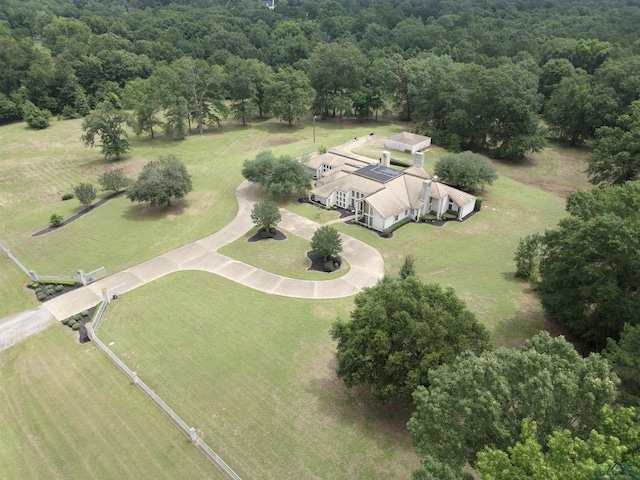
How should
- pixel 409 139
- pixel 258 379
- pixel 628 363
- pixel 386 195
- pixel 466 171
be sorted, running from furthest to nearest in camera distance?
pixel 409 139 → pixel 466 171 → pixel 386 195 → pixel 258 379 → pixel 628 363

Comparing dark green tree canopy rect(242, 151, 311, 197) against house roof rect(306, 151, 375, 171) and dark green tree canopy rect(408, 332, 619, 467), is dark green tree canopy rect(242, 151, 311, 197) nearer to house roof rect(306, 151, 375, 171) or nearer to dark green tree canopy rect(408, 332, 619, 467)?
house roof rect(306, 151, 375, 171)

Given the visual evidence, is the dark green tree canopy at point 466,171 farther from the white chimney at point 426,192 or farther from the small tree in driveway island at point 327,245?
the small tree in driveway island at point 327,245

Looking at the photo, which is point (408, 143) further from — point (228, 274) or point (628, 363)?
point (628, 363)

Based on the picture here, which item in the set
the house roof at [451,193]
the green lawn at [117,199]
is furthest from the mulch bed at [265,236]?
the house roof at [451,193]

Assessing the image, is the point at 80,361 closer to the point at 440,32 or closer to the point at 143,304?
the point at 143,304

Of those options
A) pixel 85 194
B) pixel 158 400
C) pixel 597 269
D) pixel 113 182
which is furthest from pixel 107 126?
pixel 597 269

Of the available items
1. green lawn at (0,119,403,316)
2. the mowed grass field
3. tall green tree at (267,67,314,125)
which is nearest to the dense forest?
tall green tree at (267,67,314,125)
